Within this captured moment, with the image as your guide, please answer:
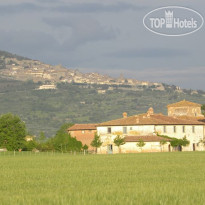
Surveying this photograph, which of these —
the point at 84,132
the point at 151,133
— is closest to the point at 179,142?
the point at 151,133

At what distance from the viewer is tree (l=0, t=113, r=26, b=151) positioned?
100 m

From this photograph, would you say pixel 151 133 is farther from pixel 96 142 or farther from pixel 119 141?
pixel 96 142

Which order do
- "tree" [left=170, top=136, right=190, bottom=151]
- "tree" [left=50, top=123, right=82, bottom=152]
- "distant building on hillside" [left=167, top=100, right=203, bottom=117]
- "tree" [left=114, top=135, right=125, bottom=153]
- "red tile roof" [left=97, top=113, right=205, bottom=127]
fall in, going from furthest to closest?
"distant building on hillside" [left=167, top=100, right=203, bottom=117] < "tree" [left=50, top=123, right=82, bottom=152] < "red tile roof" [left=97, top=113, right=205, bottom=127] < "tree" [left=170, top=136, right=190, bottom=151] < "tree" [left=114, top=135, right=125, bottom=153]

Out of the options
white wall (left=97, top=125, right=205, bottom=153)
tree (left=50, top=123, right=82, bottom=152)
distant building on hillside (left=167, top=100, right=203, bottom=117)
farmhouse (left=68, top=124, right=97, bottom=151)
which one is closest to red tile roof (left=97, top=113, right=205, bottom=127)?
white wall (left=97, top=125, right=205, bottom=153)

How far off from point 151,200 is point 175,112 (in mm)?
116938

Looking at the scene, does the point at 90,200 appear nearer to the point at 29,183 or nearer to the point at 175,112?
the point at 29,183

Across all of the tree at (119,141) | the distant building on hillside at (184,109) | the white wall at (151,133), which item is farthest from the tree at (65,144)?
the distant building on hillside at (184,109)

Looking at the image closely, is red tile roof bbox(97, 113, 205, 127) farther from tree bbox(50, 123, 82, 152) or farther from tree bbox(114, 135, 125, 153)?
tree bbox(50, 123, 82, 152)

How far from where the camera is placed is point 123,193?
2100 cm

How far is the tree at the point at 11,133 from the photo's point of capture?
100 m

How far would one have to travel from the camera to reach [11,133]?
102 meters

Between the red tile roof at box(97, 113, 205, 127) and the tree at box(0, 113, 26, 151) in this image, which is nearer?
the red tile roof at box(97, 113, 205, 127)

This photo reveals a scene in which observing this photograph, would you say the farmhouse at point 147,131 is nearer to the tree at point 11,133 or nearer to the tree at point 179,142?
the tree at point 179,142

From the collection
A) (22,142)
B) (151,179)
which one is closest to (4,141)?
(22,142)
